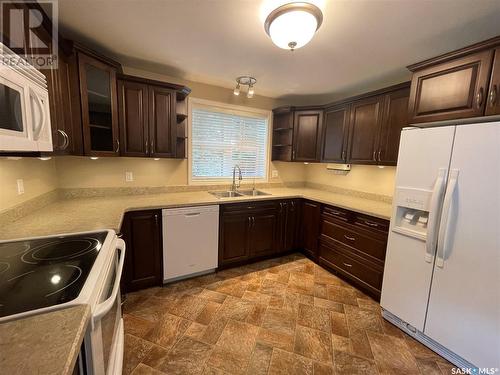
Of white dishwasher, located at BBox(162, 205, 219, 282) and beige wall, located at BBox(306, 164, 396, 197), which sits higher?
beige wall, located at BBox(306, 164, 396, 197)

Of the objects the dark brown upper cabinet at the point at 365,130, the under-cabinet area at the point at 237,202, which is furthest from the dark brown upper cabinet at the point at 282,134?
the dark brown upper cabinet at the point at 365,130

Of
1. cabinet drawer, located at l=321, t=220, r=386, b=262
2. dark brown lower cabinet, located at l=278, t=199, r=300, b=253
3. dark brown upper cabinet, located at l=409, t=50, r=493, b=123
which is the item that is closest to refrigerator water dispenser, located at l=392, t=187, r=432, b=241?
cabinet drawer, located at l=321, t=220, r=386, b=262

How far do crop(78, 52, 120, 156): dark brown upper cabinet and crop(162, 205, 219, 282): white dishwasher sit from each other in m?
0.87

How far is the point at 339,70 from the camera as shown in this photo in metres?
2.38

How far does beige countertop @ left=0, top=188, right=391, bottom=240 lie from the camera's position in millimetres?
1449

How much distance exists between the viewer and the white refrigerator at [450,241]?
1.35m

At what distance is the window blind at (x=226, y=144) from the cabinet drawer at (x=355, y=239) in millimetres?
1375

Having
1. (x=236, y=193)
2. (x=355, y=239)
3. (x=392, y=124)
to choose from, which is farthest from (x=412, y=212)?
(x=236, y=193)

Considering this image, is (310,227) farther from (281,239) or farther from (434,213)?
(434,213)

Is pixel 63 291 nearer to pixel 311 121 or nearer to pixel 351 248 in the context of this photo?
pixel 351 248

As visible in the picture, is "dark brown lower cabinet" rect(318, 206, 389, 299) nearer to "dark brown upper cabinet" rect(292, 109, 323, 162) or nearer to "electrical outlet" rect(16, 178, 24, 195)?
"dark brown upper cabinet" rect(292, 109, 323, 162)

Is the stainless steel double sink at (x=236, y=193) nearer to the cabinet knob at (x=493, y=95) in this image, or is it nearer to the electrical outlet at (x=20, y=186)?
the electrical outlet at (x=20, y=186)

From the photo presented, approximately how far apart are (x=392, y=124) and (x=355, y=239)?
133cm

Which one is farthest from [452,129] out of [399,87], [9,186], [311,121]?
[9,186]
